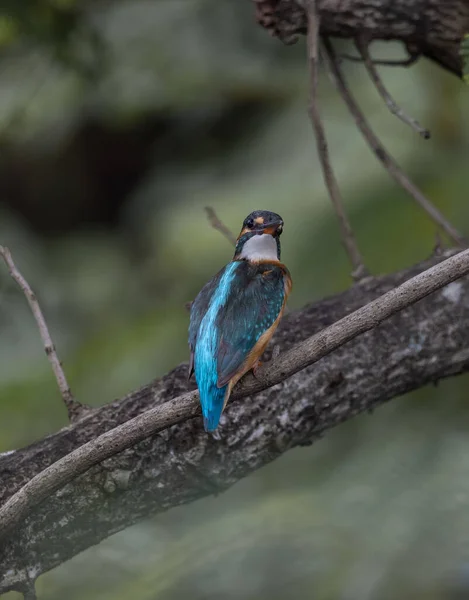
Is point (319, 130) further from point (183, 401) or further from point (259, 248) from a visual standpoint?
point (183, 401)

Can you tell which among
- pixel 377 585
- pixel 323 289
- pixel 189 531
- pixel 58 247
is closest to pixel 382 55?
pixel 323 289

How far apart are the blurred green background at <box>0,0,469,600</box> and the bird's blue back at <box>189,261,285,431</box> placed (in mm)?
→ 610

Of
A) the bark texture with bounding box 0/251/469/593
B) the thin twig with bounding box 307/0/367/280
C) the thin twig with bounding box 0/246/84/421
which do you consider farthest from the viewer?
the thin twig with bounding box 307/0/367/280

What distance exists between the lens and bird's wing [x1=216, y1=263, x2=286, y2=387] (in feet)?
8.20

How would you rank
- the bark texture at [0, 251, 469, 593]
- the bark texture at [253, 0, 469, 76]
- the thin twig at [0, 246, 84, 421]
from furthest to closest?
1. the bark texture at [253, 0, 469, 76]
2. the thin twig at [0, 246, 84, 421]
3. the bark texture at [0, 251, 469, 593]

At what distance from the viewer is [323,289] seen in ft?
15.6

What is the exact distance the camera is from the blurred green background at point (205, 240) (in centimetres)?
280

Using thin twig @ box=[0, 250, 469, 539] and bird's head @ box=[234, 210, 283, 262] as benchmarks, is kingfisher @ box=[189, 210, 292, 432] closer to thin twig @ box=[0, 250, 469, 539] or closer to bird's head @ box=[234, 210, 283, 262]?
bird's head @ box=[234, 210, 283, 262]

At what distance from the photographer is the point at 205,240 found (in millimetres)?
5281

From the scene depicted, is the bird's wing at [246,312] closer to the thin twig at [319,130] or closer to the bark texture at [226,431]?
the bark texture at [226,431]

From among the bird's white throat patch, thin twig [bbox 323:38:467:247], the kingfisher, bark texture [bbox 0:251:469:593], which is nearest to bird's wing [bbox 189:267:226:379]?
the kingfisher

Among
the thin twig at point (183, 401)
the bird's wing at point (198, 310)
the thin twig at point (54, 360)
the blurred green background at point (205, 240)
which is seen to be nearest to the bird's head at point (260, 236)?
the bird's wing at point (198, 310)

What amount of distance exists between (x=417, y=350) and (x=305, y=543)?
0.72 metres

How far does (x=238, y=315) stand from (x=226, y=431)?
358 millimetres
